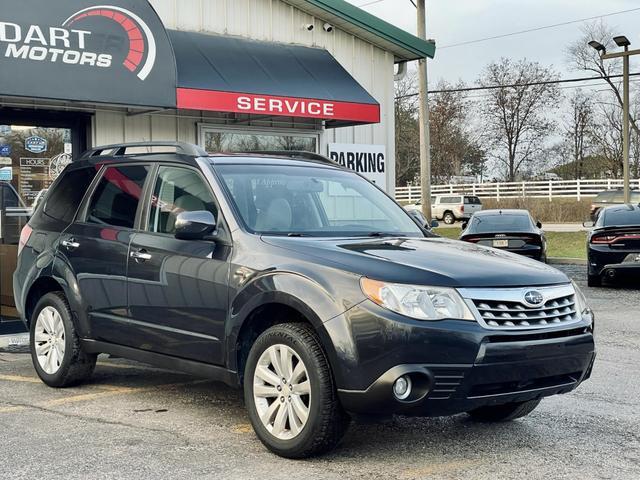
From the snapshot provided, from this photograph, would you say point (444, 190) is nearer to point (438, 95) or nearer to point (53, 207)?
point (438, 95)

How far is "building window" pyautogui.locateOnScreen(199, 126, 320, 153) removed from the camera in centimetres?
1382

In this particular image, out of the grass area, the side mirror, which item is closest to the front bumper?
the side mirror

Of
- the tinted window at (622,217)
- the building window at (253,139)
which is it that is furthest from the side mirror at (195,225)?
the tinted window at (622,217)

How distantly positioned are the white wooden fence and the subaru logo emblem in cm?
4535

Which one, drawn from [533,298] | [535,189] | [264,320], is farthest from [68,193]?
[535,189]

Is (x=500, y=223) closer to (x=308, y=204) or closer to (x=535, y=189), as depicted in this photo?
(x=308, y=204)

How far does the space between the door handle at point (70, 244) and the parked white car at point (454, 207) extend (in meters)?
43.0

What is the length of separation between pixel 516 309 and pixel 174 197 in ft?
8.56

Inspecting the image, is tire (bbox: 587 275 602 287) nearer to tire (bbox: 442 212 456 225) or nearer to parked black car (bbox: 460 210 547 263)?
parked black car (bbox: 460 210 547 263)

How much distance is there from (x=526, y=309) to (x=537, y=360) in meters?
0.28

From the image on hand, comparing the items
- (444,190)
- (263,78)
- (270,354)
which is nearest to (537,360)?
(270,354)

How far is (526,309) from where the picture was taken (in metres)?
4.91

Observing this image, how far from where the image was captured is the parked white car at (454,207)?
4941 cm

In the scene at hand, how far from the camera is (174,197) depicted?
6266 mm
